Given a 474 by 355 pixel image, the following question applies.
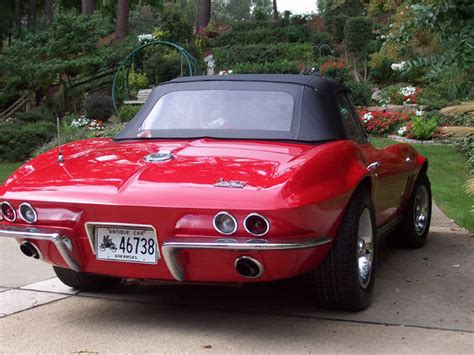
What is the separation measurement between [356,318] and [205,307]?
0.96 m

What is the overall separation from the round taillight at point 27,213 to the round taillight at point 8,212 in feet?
0.21

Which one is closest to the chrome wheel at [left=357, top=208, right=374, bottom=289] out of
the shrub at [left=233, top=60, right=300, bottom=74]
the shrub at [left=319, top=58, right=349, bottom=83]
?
the shrub at [left=319, top=58, right=349, bottom=83]

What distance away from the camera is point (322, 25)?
3098 centimetres

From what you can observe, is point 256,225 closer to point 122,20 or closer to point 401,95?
point 401,95

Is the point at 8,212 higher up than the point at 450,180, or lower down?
higher up

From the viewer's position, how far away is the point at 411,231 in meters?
5.88

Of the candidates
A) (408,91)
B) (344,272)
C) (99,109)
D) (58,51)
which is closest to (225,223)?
(344,272)

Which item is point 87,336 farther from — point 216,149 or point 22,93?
point 22,93

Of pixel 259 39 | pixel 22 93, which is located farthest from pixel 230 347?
pixel 259 39

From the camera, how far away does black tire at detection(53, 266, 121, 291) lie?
15.4ft

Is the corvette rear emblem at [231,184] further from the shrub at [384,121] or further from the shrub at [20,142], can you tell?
the shrub at [20,142]

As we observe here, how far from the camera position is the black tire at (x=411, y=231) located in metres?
5.85

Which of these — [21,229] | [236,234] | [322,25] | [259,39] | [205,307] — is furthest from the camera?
[322,25]

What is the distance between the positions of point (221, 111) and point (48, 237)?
1557mm
